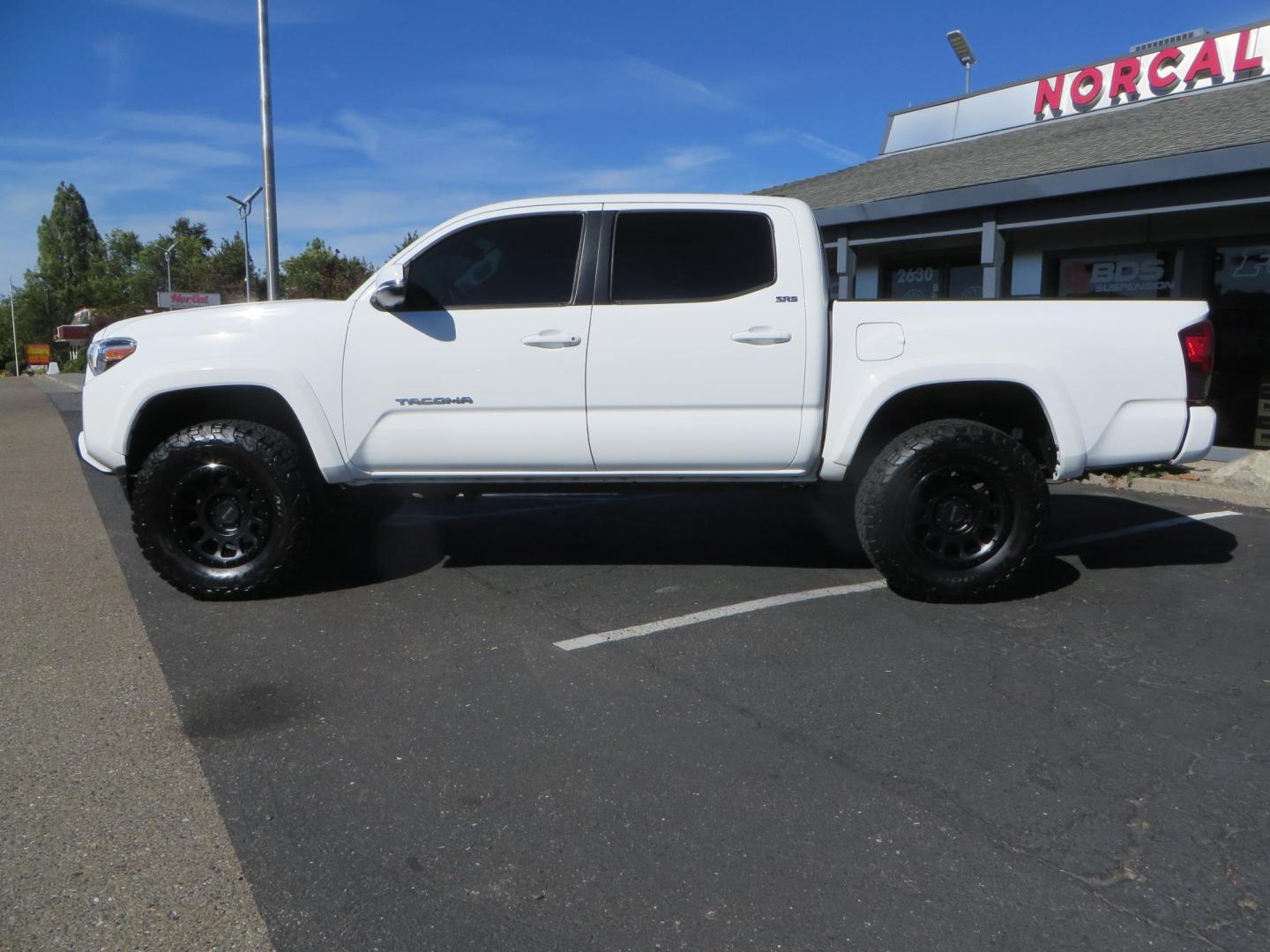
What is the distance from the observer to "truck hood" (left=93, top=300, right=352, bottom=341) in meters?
5.04

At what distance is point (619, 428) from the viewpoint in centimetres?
504

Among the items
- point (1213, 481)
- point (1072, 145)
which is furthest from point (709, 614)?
point (1072, 145)

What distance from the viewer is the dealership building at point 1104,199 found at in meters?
10.5

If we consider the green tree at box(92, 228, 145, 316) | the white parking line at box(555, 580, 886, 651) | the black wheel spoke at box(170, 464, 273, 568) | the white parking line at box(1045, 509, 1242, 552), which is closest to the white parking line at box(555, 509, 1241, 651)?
the white parking line at box(555, 580, 886, 651)

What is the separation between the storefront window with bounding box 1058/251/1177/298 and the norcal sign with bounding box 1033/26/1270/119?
2628 millimetres

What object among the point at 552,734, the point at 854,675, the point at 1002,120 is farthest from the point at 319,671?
the point at 1002,120

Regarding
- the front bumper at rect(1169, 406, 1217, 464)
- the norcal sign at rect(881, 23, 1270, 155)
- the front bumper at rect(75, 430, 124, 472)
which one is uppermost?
the norcal sign at rect(881, 23, 1270, 155)

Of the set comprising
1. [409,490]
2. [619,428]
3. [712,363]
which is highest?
[712,363]

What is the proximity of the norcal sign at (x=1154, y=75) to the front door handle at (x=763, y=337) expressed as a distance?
416 inches

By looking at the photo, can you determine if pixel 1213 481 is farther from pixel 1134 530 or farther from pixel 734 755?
pixel 734 755

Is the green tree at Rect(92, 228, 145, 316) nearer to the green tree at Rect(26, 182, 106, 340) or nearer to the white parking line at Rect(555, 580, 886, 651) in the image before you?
the green tree at Rect(26, 182, 106, 340)

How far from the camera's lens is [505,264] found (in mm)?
5160

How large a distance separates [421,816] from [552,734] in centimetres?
66

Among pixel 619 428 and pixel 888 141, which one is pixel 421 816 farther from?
pixel 888 141
